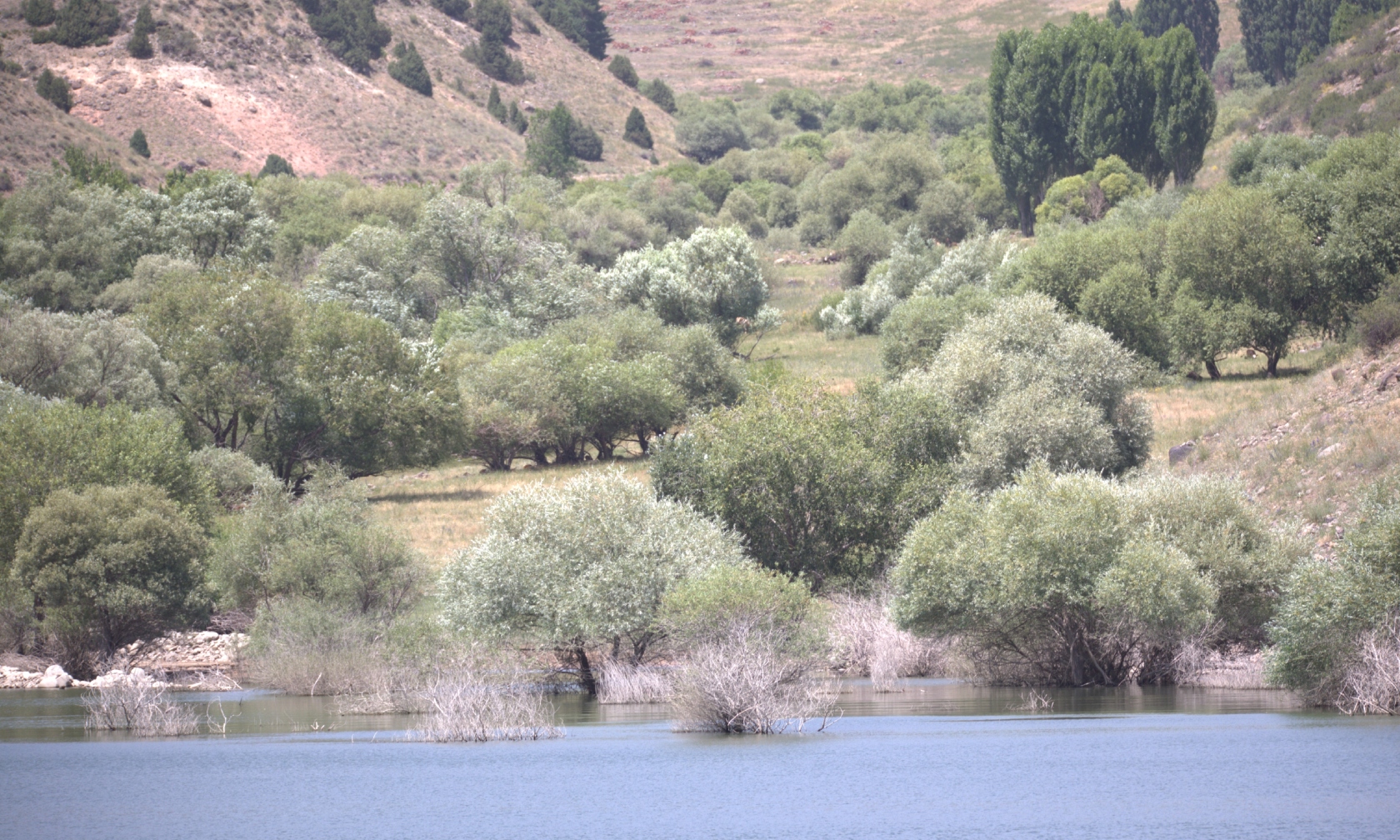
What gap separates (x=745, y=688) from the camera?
111 ft

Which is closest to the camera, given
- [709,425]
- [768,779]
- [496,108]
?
[768,779]

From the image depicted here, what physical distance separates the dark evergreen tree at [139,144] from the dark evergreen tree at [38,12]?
20.7m

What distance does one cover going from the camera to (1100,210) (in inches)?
4341

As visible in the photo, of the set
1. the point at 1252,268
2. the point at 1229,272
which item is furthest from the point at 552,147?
the point at 1252,268

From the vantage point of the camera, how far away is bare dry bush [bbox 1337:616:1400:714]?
108ft

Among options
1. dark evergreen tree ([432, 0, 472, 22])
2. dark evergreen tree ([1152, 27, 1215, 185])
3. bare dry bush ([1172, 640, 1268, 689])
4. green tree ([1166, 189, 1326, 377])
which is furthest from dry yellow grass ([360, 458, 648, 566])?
dark evergreen tree ([432, 0, 472, 22])

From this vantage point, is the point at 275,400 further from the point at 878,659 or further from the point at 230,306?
the point at 878,659

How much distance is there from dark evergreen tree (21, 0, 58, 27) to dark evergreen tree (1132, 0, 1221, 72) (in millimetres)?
123476

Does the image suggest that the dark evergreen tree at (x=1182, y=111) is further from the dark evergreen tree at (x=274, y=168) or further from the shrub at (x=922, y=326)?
the dark evergreen tree at (x=274, y=168)

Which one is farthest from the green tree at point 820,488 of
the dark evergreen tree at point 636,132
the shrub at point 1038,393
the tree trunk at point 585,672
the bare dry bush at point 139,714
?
the dark evergreen tree at point 636,132

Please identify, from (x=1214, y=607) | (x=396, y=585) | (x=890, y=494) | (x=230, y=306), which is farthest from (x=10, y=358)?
(x=1214, y=607)

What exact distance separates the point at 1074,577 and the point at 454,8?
558 feet

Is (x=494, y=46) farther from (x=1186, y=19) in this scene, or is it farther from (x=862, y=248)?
(x=1186, y=19)

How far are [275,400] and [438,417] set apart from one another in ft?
27.6
